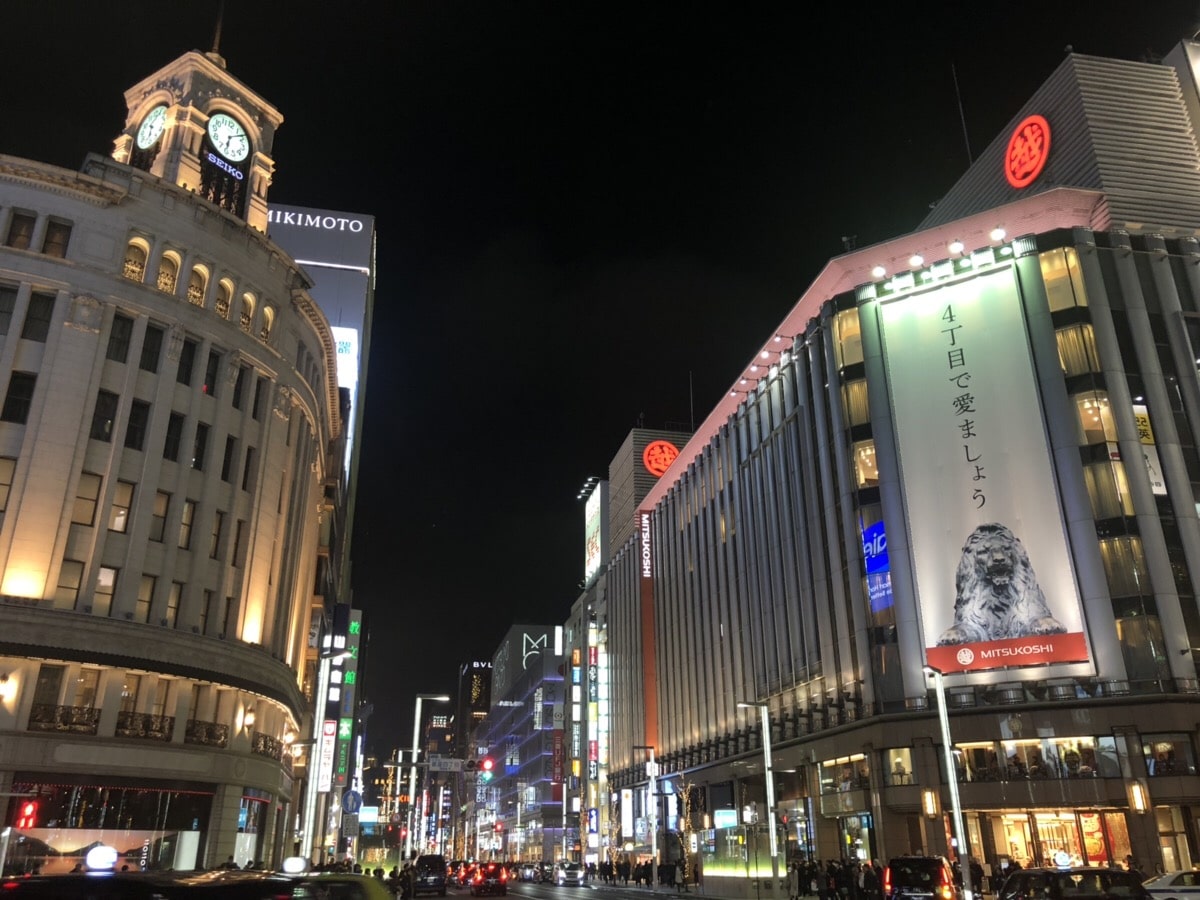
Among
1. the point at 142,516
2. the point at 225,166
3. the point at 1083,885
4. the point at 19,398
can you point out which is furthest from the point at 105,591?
the point at 1083,885

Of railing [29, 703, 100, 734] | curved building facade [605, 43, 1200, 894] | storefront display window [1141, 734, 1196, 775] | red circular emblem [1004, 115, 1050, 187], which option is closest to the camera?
railing [29, 703, 100, 734]

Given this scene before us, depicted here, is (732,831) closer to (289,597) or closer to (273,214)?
(289,597)

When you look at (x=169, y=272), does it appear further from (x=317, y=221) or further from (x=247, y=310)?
(x=317, y=221)

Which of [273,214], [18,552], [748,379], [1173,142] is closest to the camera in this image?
[18,552]

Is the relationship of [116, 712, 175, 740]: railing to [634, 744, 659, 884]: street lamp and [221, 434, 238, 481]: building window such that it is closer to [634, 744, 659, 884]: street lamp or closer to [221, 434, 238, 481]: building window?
[221, 434, 238, 481]: building window

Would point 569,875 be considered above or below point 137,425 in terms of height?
below

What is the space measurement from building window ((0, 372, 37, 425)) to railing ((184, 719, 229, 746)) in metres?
12.4

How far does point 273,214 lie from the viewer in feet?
320

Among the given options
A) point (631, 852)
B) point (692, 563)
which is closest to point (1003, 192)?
point (692, 563)

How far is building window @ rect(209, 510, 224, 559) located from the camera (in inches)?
1379

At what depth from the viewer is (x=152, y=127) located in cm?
4506

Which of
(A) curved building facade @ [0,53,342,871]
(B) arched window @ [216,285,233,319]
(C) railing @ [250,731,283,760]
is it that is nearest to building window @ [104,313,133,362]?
(A) curved building facade @ [0,53,342,871]

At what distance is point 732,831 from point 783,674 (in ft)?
35.4

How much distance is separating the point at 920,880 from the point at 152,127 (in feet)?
155
